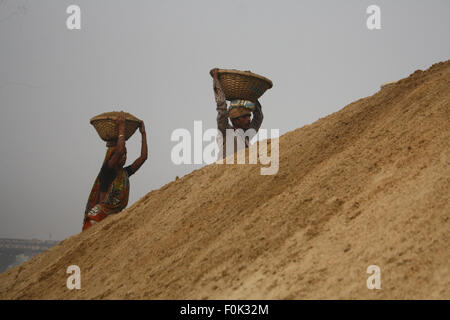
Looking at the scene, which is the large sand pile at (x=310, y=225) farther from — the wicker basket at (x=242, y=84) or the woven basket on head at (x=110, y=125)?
the woven basket on head at (x=110, y=125)

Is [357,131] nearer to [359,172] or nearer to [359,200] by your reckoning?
[359,172]

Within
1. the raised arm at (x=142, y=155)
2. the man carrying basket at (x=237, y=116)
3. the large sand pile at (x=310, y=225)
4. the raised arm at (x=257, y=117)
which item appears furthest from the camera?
the raised arm at (x=142, y=155)

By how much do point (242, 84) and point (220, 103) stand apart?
0.51 metres

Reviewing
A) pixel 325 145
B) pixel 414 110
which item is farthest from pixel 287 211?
pixel 414 110

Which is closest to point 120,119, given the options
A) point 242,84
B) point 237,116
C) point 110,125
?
point 110,125

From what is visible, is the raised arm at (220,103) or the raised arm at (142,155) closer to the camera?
the raised arm at (220,103)

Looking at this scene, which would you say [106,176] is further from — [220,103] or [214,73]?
[214,73]

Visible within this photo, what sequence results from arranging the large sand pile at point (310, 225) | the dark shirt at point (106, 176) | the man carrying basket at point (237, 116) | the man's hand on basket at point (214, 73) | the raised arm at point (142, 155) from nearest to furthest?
the large sand pile at point (310, 225)
the man's hand on basket at point (214, 73)
the man carrying basket at point (237, 116)
the dark shirt at point (106, 176)
the raised arm at point (142, 155)

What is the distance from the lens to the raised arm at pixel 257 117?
798 centimetres

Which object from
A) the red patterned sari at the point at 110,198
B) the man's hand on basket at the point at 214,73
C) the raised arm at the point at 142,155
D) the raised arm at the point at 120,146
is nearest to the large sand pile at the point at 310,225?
the man's hand on basket at the point at 214,73

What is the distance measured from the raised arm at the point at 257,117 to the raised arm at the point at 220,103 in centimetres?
84

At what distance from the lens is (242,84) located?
23.9 feet

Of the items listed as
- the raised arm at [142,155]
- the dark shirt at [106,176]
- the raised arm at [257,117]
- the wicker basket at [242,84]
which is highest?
the wicker basket at [242,84]
